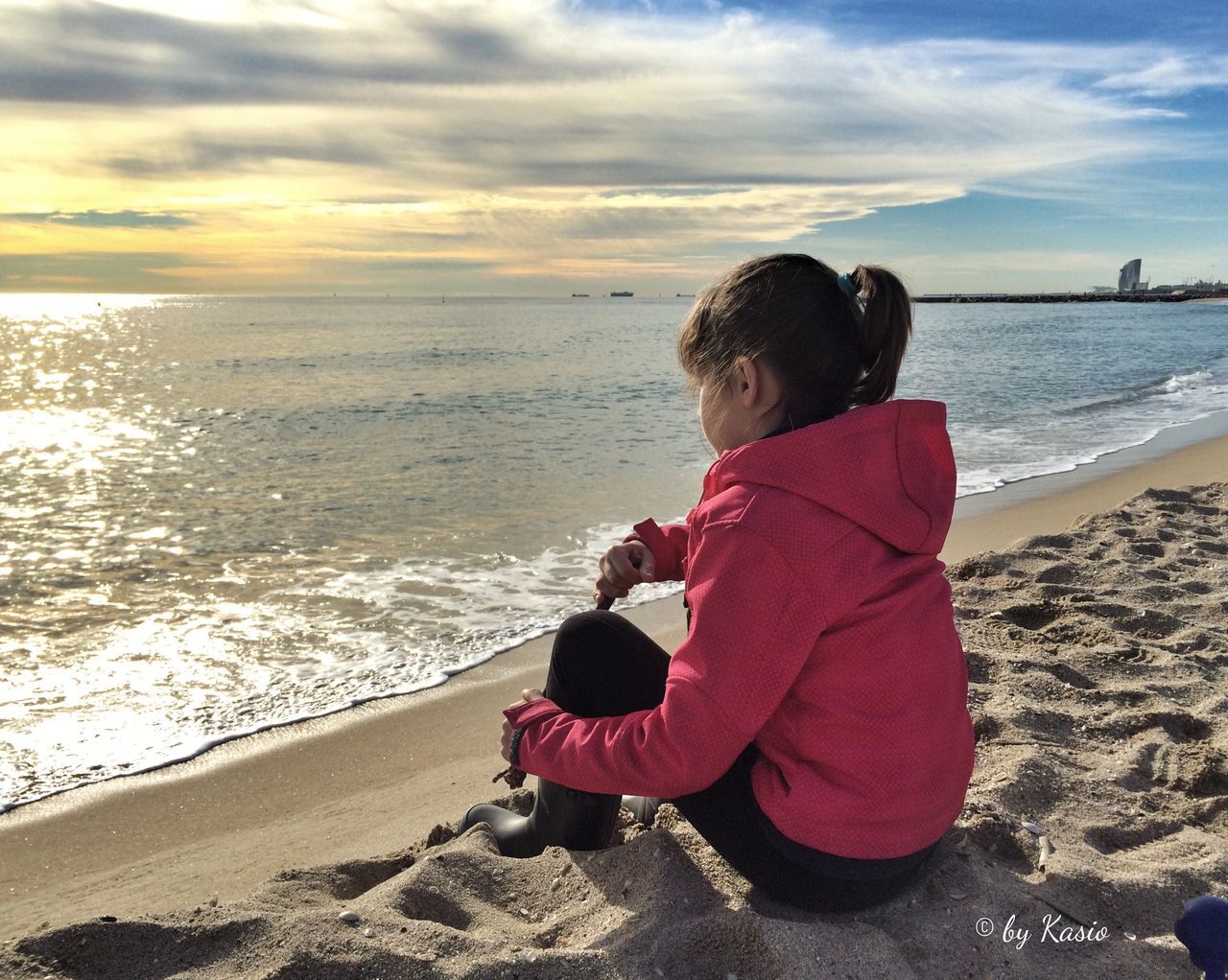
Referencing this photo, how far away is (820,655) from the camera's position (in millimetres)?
1834

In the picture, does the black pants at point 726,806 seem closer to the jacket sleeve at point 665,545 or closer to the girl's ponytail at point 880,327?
the jacket sleeve at point 665,545

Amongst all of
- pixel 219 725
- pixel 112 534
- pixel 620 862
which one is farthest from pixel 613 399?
pixel 620 862

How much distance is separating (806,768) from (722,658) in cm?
39

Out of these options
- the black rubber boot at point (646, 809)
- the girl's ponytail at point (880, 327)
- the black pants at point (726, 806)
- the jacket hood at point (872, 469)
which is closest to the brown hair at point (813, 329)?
the girl's ponytail at point (880, 327)

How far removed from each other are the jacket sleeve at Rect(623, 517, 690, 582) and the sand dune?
0.71 metres

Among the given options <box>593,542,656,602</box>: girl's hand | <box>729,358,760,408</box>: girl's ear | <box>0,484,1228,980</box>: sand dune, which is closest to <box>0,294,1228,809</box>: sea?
<box>0,484,1228,980</box>: sand dune

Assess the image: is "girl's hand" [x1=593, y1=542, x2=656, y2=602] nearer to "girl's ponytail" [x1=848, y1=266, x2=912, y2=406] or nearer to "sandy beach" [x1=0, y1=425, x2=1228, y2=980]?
"sandy beach" [x1=0, y1=425, x2=1228, y2=980]

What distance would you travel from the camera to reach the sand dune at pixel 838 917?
1994mm

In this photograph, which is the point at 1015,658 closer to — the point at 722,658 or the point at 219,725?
the point at 722,658

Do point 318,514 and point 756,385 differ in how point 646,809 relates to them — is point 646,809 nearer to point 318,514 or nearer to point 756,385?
point 756,385

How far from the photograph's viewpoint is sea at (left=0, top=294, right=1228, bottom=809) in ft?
14.7

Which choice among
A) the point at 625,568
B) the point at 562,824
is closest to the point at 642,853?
the point at 562,824

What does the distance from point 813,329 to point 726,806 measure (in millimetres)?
1064

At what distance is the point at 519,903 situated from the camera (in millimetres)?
2363
